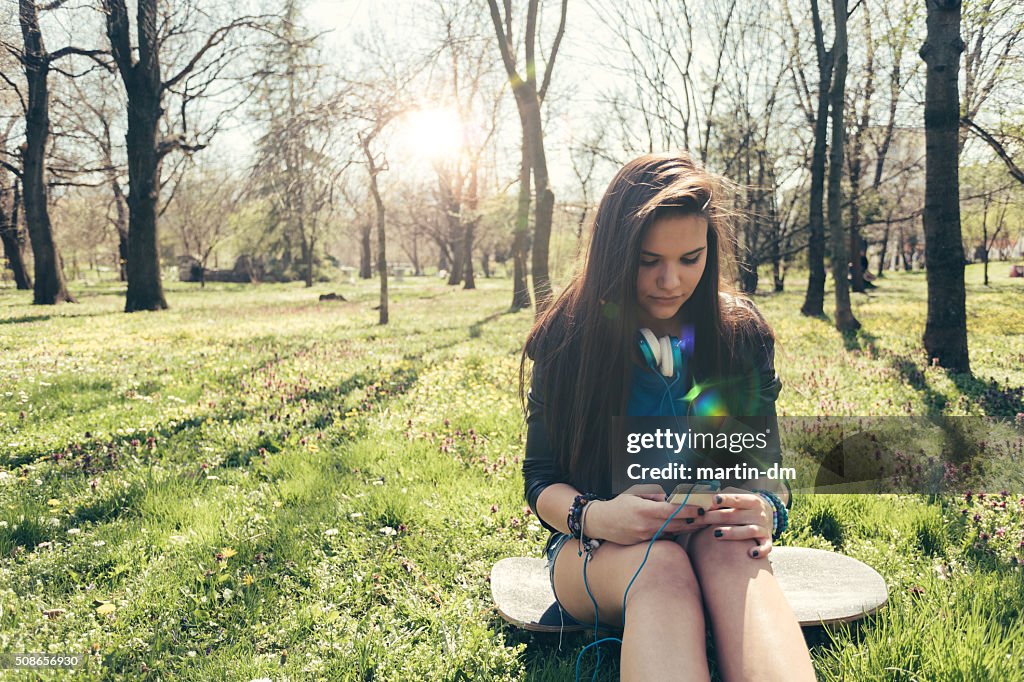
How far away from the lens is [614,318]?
7.50 ft

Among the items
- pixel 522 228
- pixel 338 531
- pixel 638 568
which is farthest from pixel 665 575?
pixel 522 228

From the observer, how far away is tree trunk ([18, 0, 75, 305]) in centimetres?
1617

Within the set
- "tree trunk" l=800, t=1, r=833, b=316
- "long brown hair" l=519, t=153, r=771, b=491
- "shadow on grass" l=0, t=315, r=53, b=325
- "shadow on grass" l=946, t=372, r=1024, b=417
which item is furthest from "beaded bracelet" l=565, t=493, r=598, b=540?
"shadow on grass" l=0, t=315, r=53, b=325

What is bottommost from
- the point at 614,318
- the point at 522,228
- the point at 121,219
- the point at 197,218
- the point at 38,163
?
the point at 614,318

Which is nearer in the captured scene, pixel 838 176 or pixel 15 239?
pixel 838 176

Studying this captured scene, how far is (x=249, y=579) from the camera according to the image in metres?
3.02

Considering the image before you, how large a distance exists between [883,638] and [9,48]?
20.5 m

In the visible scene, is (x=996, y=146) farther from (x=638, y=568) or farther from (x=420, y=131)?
(x=638, y=568)

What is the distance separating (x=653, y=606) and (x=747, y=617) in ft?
0.92

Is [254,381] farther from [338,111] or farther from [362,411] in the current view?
[338,111]

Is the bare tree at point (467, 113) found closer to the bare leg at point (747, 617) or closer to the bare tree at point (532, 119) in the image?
the bare tree at point (532, 119)

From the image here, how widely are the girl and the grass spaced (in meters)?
0.65

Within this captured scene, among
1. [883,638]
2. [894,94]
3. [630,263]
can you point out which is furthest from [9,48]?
[894,94]

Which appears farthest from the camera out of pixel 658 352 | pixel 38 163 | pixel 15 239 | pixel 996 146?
pixel 15 239
